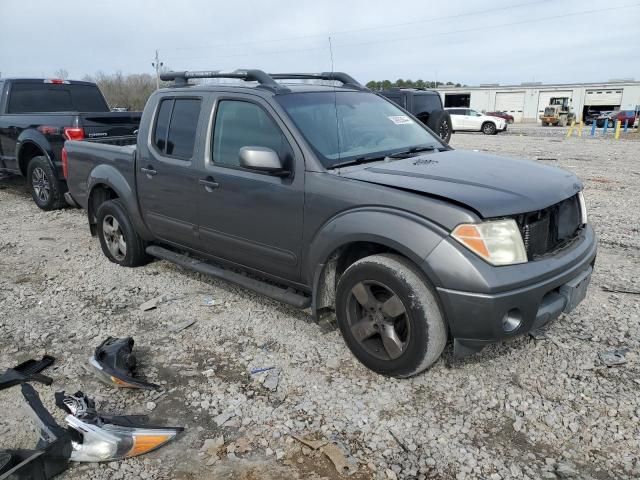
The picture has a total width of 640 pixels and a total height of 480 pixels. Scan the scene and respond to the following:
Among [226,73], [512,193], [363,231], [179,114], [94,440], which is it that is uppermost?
[226,73]

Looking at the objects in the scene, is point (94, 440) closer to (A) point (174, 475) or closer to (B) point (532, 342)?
(A) point (174, 475)

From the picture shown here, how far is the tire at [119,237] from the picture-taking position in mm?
5227

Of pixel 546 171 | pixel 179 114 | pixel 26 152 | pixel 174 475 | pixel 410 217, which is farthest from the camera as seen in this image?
pixel 26 152

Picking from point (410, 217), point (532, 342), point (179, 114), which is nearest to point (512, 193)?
point (410, 217)

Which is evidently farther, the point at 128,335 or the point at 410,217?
the point at 128,335

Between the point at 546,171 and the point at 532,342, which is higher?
the point at 546,171

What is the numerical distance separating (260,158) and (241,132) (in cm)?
65

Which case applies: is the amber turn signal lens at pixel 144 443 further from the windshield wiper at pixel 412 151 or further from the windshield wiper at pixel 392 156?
the windshield wiper at pixel 412 151

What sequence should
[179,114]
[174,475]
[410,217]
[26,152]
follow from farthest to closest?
[26,152]
[179,114]
[410,217]
[174,475]

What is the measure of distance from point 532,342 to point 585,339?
40 cm

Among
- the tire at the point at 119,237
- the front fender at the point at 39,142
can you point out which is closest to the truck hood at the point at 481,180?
the tire at the point at 119,237

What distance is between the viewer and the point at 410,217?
2979mm

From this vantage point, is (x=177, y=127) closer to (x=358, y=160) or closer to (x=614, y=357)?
(x=358, y=160)

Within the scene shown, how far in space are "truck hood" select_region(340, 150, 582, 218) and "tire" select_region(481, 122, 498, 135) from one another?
2999 cm
